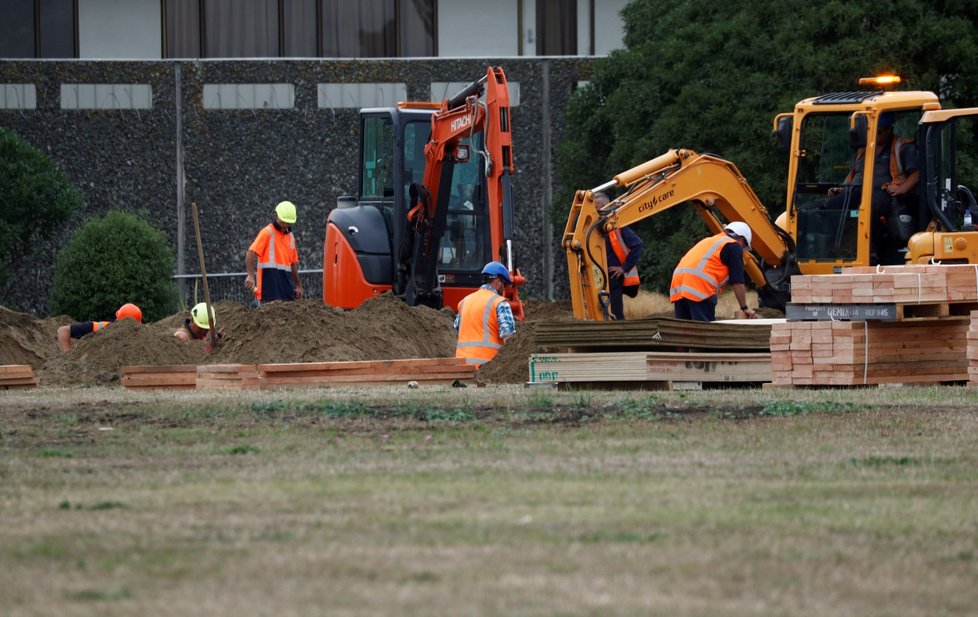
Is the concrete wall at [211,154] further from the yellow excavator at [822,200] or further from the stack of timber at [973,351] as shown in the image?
the stack of timber at [973,351]

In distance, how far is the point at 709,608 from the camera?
530cm

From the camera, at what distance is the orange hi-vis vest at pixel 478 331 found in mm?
17859

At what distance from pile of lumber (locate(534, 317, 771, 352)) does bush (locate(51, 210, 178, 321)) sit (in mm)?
18358

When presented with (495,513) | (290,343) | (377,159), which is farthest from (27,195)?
(495,513)

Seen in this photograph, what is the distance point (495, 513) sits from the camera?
23.4 feet

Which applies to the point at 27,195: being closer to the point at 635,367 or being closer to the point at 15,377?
the point at 15,377

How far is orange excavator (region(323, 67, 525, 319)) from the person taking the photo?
73.0ft

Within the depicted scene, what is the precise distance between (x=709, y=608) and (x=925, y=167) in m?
14.1

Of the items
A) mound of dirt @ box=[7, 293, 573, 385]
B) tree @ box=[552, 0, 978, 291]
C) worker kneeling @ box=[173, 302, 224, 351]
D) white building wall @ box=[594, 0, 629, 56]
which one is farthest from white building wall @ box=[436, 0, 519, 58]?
worker kneeling @ box=[173, 302, 224, 351]

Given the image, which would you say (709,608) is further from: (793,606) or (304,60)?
(304,60)

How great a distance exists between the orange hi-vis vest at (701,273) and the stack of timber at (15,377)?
6790 mm

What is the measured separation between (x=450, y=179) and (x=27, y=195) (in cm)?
1423

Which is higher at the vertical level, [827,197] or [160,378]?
[827,197]

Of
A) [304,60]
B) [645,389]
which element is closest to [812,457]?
[645,389]
